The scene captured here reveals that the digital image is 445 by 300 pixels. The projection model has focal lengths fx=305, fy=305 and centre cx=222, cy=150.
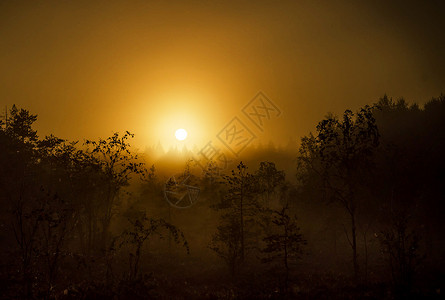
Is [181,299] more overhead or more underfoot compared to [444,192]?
more underfoot

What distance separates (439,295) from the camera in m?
13.6

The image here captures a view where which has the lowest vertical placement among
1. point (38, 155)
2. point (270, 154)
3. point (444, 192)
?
point (444, 192)

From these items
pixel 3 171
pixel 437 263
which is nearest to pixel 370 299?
pixel 437 263

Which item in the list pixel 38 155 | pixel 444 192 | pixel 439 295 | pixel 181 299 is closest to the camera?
pixel 439 295

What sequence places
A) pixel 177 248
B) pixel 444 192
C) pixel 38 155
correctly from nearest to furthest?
pixel 444 192 < pixel 38 155 < pixel 177 248

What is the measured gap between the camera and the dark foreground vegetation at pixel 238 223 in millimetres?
17219

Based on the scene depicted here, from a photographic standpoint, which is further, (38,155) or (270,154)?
(270,154)

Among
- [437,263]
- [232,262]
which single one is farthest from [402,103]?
[232,262]

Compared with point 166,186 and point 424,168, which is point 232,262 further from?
point 424,168

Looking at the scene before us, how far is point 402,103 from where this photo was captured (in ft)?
249

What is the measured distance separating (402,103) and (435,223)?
55736 mm

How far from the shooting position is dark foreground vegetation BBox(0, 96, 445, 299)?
17219 mm

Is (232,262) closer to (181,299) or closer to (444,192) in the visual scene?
(181,299)

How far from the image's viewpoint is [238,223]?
26062 mm
